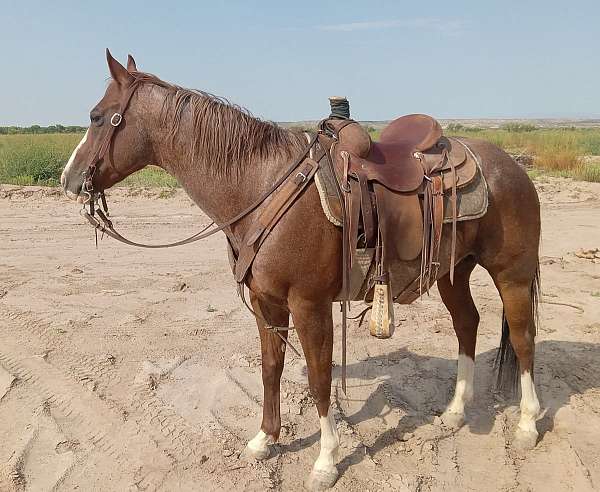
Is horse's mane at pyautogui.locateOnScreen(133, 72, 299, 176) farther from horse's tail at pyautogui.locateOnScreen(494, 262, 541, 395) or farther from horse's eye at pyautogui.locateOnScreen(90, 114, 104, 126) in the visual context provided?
horse's tail at pyautogui.locateOnScreen(494, 262, 541, 395)

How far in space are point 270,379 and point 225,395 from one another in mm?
733

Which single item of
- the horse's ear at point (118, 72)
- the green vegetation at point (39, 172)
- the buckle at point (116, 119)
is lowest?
the green vegetation at point (39, 172)

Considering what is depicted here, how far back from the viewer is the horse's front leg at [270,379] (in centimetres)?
321

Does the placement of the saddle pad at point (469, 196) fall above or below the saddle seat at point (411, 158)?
below

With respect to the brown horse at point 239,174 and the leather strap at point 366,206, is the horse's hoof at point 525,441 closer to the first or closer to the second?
the brown horse at point 239,174

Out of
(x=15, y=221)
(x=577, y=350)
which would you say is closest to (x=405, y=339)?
(x=577, y=350)

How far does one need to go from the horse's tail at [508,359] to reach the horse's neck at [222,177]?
1.92 metres

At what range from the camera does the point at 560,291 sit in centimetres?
611

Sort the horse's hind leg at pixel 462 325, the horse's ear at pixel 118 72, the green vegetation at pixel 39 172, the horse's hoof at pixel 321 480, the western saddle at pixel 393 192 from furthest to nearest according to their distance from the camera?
the green vegetation at pixel 39 172 < the horse's hind leg at pixel 462 325 < the horse's hoof at pixel 321 480 < the western saddle at pixel 393 192 < the horse's ear at pixel 118 72

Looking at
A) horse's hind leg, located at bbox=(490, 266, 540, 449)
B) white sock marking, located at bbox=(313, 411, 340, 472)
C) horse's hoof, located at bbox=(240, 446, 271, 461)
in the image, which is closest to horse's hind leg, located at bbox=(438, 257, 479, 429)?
horse's hind leg, located at bbox=(490, 266, 540, 449)

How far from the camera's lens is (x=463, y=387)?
3.75 m

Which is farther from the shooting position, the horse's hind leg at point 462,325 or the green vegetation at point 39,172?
the green vegetation at point 39,172

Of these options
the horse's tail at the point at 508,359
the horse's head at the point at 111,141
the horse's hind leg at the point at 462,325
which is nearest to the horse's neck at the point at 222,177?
the horse's head at the point at 111,141

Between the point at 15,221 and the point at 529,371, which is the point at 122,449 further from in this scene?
the point at 15,221
